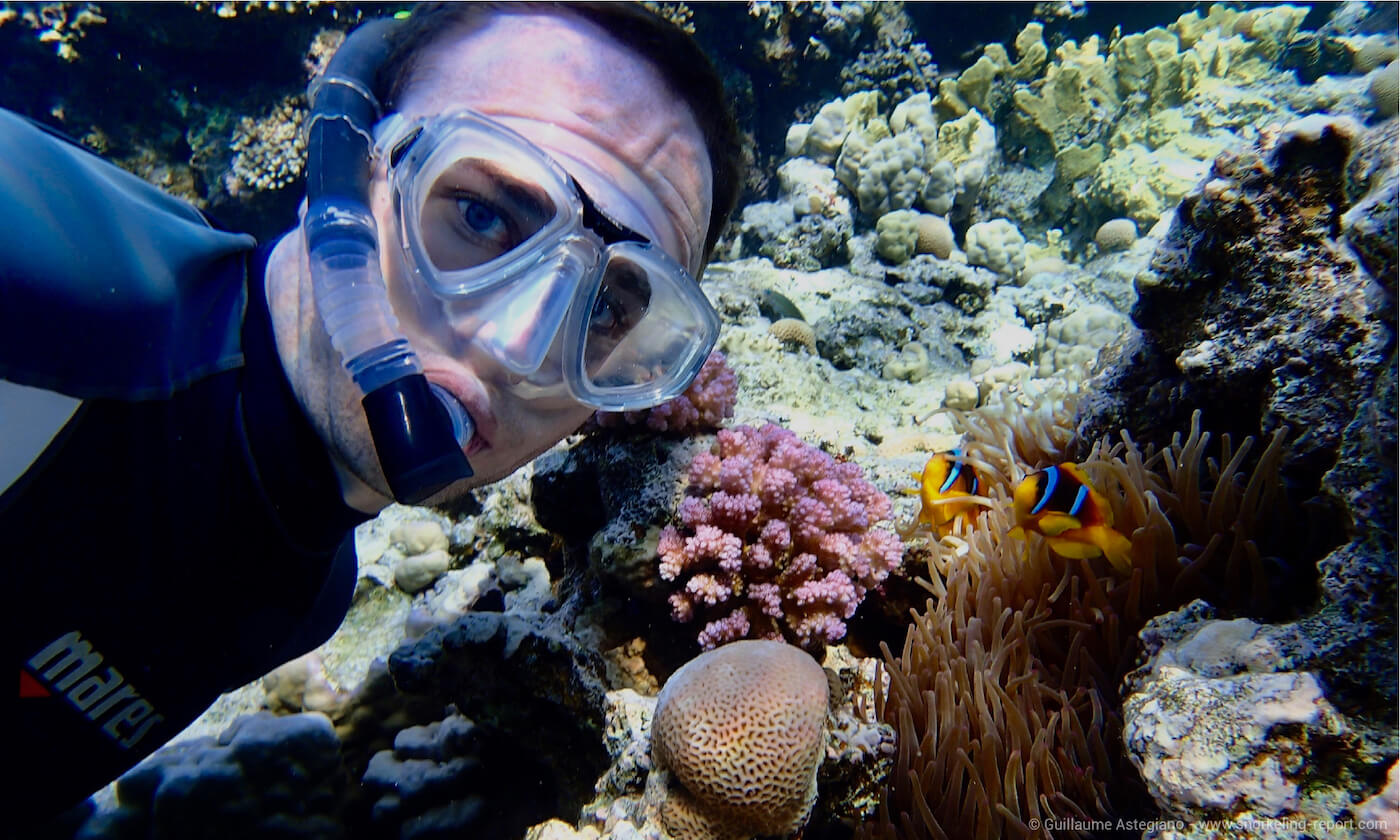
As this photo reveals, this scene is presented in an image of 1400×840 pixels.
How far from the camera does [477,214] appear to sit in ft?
4.91

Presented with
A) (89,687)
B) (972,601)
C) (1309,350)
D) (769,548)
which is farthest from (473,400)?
(1309,350)

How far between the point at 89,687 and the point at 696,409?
1.99 metres

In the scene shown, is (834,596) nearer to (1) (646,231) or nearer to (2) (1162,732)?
(2) (1162,732)

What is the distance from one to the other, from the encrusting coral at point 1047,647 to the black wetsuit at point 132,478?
5.54 feet

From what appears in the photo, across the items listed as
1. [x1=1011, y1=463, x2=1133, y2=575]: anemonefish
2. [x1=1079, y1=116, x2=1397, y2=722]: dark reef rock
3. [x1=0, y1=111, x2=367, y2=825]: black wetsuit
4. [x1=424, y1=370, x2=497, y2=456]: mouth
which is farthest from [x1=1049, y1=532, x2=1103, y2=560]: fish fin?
[x1=0, y1=111, x2=367, y2=825]: black wetsuit

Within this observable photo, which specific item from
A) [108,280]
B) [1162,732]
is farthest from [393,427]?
[1162,732]

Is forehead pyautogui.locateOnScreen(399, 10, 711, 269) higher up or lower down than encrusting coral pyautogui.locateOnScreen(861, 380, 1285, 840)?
higher up

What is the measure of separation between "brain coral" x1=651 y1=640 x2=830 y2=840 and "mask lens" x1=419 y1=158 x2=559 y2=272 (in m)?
1.18

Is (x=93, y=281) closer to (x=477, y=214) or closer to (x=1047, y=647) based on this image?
(x=477, y=214)

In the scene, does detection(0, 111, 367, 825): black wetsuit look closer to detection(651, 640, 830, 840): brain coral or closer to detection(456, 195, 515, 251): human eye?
detection(456, 195, 515, 251): human eye

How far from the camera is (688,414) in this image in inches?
109

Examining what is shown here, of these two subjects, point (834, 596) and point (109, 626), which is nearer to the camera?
point (109, 626)

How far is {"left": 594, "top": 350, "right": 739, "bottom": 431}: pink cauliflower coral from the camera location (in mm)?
2715

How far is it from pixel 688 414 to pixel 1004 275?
6.06 meters
